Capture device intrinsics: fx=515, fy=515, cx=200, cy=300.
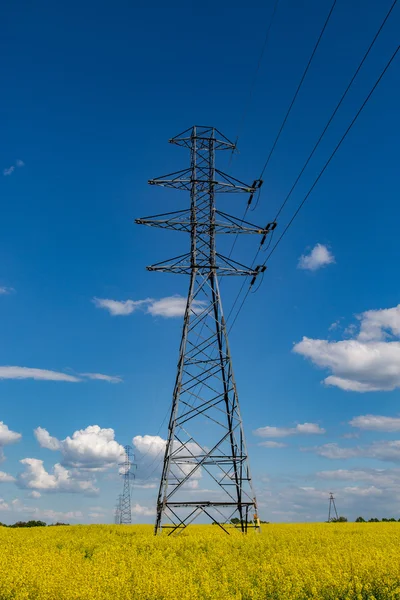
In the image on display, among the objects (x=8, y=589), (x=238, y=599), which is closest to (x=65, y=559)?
(x=8, y=589)

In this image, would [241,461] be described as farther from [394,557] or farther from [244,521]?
[394,557]

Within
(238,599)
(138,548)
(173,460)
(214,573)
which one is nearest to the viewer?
(238,599)

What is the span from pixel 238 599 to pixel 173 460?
13531 mm

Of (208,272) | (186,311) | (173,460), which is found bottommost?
(173,460)

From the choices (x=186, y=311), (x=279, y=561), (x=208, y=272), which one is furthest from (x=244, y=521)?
(x=208, y=272)

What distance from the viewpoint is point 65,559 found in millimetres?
17297

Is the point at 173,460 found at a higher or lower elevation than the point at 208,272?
lower

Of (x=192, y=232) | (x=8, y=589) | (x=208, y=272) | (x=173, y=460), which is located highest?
(x=192, y=232)

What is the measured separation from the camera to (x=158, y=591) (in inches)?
468

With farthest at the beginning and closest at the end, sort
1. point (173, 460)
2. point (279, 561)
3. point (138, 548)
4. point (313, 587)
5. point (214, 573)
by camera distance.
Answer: point (173, 460) < point (138, 548) < point (279, 561) < point (214, 573) < point (313, 587)

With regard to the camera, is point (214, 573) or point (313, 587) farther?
point (214, 573)

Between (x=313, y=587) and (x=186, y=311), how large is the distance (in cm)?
1668

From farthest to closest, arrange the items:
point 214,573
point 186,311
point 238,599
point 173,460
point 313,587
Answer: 1. point 186,311
2. point 173,460
3. point 214,573
4. point 313,587
5. point 238,599

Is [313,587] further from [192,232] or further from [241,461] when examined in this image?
[192,232]
